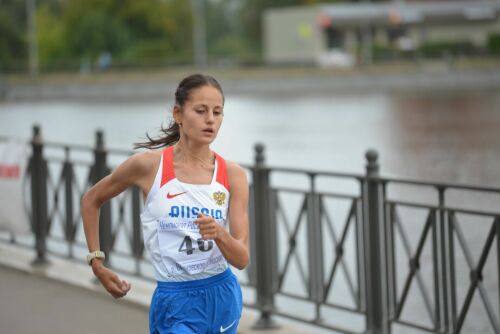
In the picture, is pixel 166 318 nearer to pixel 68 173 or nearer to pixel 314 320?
pixel 314 320

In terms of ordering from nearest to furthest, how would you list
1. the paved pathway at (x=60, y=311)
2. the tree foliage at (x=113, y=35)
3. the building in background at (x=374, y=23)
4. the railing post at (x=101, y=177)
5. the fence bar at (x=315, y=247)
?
the paved pathway at (x=60, y=311) < the fence bar at (x=315, y=247) < the railing post at (x=101, y=177) < the tree foliage at (x=113, y=35) < the building in background at (x=374, y=23)

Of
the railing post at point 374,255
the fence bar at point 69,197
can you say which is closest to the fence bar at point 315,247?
the railing post at point 374,255

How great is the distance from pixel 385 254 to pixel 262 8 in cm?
11300

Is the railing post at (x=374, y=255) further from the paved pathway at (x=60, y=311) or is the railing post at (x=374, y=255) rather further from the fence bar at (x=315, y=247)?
the paved pathway at (x=60, y=311)

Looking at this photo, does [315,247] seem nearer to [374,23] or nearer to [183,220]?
[183,220]

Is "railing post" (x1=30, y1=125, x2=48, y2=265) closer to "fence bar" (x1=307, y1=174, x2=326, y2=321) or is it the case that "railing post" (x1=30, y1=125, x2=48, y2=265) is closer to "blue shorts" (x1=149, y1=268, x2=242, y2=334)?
"fence bar" (x1=307, y1=174, x2=326, y2=321)

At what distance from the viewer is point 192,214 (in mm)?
3906

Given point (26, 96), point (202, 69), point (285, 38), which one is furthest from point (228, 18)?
point (26, 96)

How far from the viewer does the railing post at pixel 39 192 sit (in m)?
9.23

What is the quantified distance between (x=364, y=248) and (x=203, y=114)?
→ 2847 mm

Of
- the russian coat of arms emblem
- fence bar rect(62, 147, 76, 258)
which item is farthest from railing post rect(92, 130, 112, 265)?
the russian coat of arms emblem

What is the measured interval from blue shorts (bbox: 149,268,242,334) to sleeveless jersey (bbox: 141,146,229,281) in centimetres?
4

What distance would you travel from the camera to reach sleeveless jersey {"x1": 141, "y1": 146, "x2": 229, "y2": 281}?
391 cm

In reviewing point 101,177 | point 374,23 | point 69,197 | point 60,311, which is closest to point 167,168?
point 60,311
